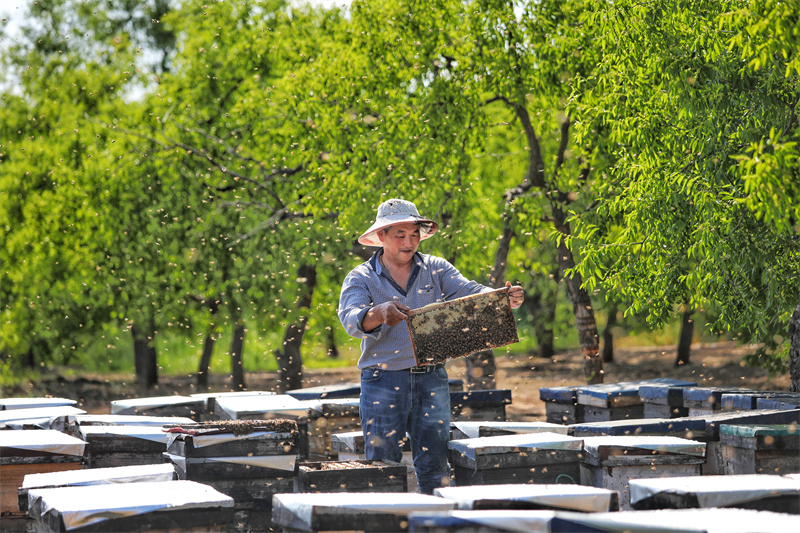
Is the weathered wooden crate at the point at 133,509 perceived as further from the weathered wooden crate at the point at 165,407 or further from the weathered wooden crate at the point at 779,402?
the weathered wooden crate at the point at 779,402

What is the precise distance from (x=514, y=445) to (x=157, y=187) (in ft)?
48.4

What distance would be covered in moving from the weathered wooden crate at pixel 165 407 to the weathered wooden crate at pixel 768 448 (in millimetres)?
4905

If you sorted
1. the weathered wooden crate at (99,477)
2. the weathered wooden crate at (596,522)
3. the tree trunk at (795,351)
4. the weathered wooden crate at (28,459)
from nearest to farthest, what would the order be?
the weathered wooden crate at (596,522)
the weathered wooden crate at (99,477)
the weathered wooden crate at (28,459)
the tree trunk at (795,351)

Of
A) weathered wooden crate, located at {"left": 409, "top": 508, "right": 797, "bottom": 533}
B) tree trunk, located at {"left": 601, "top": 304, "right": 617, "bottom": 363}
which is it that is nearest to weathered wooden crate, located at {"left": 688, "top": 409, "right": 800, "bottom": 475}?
weathered wooden crate, located at {"left": 409, "top": 508, "right": 797, "bottom": 533}

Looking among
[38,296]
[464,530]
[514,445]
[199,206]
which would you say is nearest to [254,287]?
[199,206]

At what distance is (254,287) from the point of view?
1700 cm

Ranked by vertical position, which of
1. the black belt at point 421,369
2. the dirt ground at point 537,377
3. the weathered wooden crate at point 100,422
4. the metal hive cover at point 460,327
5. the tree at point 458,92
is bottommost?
the dirt ground at point 537,377

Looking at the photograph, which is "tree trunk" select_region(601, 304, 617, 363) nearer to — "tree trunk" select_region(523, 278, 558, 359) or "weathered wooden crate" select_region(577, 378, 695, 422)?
"tree trunk" select_region(523, 278, 558, 359)

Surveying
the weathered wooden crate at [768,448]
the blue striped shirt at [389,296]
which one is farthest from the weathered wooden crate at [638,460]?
the blue striped shirt at [389,296]

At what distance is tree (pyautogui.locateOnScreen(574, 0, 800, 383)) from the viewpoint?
6773 mm

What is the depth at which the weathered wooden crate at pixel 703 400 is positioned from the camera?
23.4ft

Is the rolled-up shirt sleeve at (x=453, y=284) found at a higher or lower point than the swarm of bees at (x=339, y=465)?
higher

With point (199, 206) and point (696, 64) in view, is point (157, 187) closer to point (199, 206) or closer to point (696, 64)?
point (199, 206)

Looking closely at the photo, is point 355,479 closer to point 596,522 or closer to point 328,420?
point 596,522
